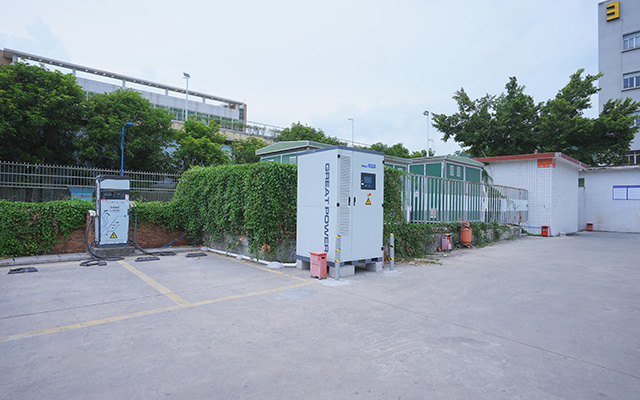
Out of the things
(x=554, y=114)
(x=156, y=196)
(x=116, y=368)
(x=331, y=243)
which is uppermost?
(x=554, y=114)

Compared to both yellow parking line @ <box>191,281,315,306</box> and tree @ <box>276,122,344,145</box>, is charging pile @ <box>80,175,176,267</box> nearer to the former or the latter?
yellow parking line @ <box>191,281,315,306</box>

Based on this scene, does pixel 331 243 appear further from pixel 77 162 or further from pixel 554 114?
pixel 554 114

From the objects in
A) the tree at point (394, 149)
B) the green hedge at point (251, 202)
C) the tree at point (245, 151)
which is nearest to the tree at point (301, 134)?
the tree at point (245, 151)

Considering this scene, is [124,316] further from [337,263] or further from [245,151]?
[245,151]

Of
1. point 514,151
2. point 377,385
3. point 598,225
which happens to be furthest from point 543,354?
point 514,151

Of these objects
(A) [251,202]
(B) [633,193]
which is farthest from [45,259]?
(B) [633,193]

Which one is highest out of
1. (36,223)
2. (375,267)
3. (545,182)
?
(545,182)

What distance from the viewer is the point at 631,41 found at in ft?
106

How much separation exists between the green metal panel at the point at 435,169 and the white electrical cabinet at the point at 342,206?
8561 millimetres

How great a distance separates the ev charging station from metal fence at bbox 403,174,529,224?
767 cm

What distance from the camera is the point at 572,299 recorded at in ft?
18.9

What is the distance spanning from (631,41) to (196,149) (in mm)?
39314

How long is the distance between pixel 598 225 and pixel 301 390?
2469 cm

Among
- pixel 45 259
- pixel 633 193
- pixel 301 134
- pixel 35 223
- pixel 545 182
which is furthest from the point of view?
pixel 301 134
